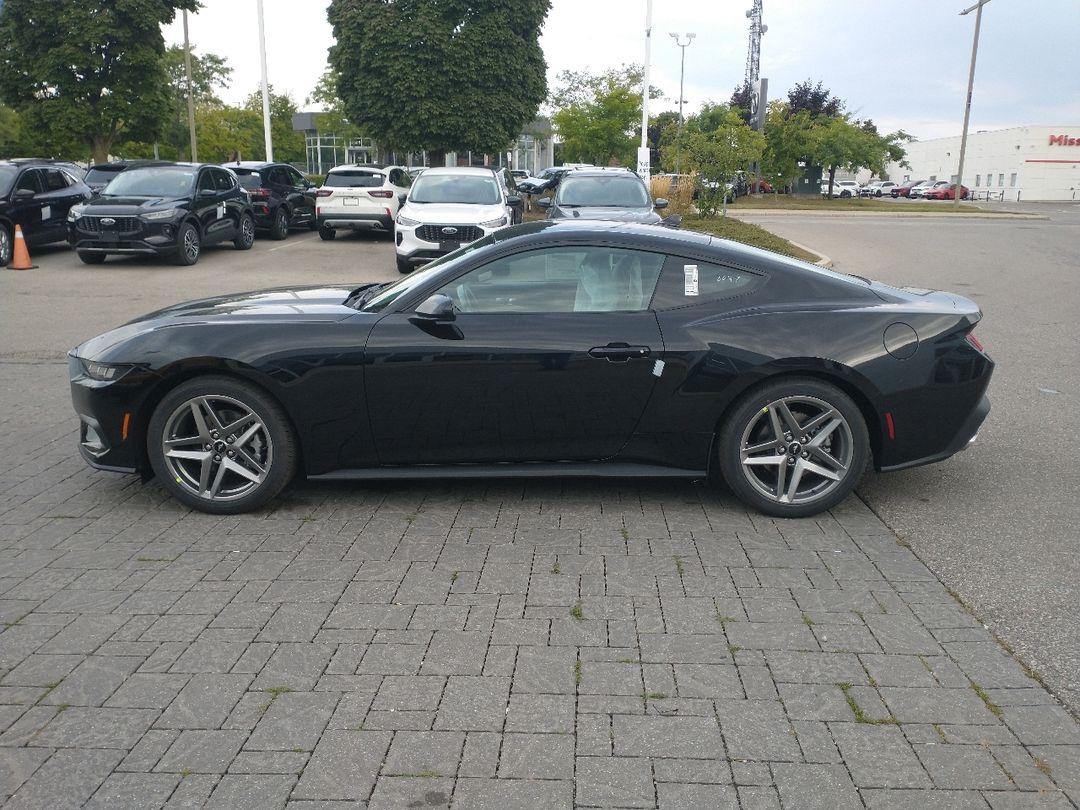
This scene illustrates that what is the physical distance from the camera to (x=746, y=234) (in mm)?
20141

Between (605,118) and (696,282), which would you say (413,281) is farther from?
(605,118)

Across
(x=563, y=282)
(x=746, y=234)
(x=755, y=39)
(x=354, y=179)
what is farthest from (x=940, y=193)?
(x=563, y=282)

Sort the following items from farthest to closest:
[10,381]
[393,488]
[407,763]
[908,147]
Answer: [908,147], [10,381], [393,488], [407,763]

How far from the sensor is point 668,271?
5020 millimetres

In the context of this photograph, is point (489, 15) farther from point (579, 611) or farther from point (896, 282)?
point (579, 611)

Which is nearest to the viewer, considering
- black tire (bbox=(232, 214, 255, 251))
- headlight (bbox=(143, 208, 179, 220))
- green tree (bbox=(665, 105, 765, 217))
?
headlight (bbox=(143, 208, 179, 220))

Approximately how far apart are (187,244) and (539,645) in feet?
48.2

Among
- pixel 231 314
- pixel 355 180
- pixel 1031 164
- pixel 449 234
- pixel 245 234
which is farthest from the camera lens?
pixel 1031 164

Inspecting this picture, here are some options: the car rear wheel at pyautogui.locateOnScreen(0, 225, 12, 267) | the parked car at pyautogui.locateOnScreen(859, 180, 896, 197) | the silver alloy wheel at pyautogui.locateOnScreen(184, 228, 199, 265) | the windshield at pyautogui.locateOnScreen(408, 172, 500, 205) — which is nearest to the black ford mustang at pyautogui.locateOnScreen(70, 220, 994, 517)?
the windshield at pyautogui.locateOnScreen(408, 172, 500, 205)

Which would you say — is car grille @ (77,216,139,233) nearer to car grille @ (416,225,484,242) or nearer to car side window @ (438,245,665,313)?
car grille @ (416,225,484,242)

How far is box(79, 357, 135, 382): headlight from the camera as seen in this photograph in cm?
486

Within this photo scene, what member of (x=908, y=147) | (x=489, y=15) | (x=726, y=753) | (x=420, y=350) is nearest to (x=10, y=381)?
(x=420, y=350)

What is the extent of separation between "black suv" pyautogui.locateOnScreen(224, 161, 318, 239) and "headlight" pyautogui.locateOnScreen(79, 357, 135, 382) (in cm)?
1635

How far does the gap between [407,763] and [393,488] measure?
2.66 metres
